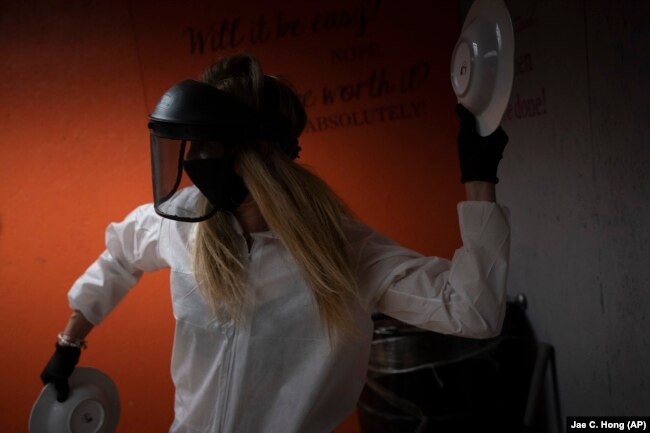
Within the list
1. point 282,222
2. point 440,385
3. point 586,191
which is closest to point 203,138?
point 282,222

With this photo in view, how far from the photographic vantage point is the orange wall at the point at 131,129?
7.56 feet

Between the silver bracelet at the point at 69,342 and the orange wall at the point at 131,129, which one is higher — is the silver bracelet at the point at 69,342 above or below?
below

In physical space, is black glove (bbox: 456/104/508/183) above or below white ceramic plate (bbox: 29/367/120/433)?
above

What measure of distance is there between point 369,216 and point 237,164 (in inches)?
51.2

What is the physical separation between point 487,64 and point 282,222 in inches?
21.0

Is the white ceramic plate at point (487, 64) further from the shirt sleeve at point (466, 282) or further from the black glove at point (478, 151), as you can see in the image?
the shirt sleeve at point (466, 282)

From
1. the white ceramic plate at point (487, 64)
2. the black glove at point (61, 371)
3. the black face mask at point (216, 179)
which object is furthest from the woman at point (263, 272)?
the black glove at point (61, 371)

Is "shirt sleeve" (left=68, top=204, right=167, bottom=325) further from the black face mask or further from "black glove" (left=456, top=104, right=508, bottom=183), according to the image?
"black glove" (left=456, top=104, right=508, bottom=183)

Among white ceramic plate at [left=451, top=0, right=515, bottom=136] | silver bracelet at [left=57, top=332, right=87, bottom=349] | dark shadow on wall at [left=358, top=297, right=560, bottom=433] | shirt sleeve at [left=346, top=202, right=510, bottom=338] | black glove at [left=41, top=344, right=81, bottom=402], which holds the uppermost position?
white ceramic plate at [left=451, top=0, right=515, bottom=136]

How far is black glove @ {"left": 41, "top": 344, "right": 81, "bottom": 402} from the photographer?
1.65 meters

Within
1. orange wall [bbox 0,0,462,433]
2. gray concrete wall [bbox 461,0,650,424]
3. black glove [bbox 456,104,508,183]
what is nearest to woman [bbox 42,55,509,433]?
black glove [bbox 456,104,508,183]

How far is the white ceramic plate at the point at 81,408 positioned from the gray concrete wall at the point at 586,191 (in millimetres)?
1502

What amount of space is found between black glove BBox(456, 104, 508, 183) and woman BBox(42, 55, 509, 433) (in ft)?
0.67

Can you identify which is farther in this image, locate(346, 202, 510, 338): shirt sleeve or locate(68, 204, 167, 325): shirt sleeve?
locate(68, 204, 167, 325): shirt sleeve
